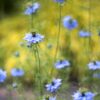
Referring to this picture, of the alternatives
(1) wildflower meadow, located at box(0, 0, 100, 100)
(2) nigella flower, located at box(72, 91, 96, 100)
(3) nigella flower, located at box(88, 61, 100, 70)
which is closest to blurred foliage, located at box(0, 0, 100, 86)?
(1) wildflower meadow, located at box(0, 0, 100, 100)

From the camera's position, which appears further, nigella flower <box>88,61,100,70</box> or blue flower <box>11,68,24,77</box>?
blue flower <box>11,68,24,77</box>

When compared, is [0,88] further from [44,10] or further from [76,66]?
[44,10]

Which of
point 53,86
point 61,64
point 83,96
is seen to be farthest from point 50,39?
point 83,96

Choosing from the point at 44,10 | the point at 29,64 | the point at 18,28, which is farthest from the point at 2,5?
the point at 29,64

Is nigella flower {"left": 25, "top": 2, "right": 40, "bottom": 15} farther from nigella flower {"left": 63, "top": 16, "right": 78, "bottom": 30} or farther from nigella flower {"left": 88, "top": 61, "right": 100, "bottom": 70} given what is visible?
nigella flower {"left": 88, "top": 61, "right": 100, "bottom": 70}

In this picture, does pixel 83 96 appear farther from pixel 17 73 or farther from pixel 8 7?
pixel 8 7

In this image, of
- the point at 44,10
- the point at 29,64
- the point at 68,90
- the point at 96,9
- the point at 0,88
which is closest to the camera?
the point at 68,90

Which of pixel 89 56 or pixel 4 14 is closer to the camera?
pixel 89 56
